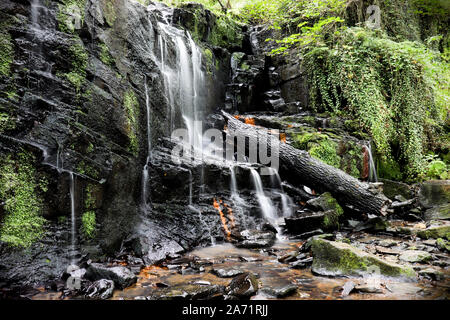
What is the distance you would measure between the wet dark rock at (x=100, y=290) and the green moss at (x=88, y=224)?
3.61 ft

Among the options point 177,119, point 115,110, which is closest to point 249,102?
point 177,119

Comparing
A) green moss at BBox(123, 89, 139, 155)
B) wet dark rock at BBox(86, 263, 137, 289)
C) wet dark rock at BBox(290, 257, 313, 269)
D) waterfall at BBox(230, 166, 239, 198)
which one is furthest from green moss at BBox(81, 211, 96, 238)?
waterfall at BBox(230, 166, 239, 198)

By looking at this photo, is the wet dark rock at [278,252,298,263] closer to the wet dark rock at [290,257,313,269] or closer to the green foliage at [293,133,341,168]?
the wet dark rock at [290,257,313,269]

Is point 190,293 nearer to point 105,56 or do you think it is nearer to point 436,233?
point 105,56

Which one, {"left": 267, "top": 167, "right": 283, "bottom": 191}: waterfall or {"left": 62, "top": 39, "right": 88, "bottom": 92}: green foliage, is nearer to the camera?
{"left": 62, "top": 39, "right": 88, "bottom": 92}: green foliage

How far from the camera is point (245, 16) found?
14398 millimetres

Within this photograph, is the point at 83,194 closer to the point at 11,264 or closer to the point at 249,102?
the point at 11,264

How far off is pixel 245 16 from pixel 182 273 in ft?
46.5

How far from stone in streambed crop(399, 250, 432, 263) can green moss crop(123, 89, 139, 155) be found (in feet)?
16.3

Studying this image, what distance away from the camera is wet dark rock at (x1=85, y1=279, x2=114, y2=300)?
122 inches

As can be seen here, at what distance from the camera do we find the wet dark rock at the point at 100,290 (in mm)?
3111

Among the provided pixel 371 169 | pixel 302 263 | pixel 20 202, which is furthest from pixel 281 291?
pixel 371 169

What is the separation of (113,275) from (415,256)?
14.2 ft

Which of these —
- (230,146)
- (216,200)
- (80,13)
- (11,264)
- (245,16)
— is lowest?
(11,264)
